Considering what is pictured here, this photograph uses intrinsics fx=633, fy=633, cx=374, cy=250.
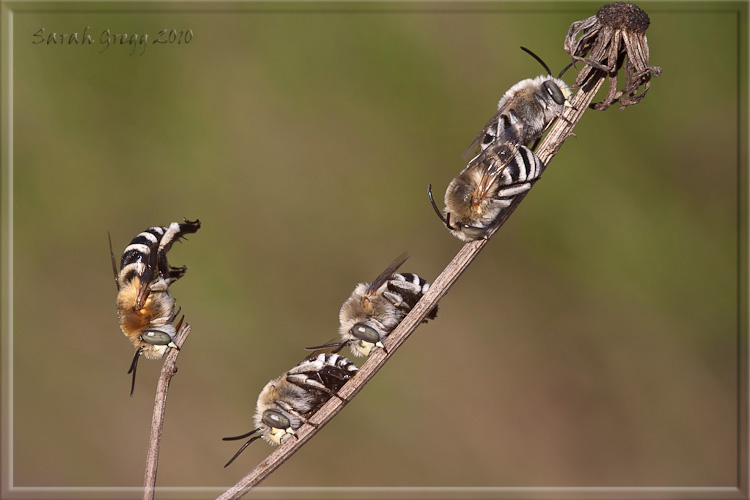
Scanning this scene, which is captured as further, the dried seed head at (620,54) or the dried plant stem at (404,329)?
the dried seed head at (620,54)

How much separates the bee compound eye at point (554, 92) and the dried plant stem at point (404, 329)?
0.19ft

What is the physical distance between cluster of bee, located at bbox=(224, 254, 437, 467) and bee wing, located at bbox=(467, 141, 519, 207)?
231mm

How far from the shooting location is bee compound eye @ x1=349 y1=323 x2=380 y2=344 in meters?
1.34

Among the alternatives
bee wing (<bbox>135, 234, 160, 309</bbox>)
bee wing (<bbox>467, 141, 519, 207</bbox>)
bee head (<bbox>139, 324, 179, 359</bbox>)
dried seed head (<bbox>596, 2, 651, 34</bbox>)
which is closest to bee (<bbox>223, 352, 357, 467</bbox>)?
bee head (<bbox>139, 324, 179, 359</bbox>)

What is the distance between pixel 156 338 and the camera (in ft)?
4.37

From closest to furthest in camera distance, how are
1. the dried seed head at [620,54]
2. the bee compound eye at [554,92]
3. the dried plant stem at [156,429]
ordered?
the dried plant stem at [156,429], the dried seed head at [620,54], the bee compound eye at [554,92]

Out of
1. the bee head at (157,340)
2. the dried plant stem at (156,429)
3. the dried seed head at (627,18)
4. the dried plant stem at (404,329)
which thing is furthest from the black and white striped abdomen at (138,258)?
the dried seed head at (627,18)

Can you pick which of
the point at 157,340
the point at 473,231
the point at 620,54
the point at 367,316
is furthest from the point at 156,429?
the point at 620,54

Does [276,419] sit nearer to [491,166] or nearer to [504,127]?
[491,166]

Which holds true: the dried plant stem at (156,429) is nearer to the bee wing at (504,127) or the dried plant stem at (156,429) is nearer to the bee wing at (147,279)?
the bee wing at (147,279)

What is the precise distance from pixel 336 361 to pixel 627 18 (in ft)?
3.08

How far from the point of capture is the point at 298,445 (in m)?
1.17

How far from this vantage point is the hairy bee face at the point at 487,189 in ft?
4.31

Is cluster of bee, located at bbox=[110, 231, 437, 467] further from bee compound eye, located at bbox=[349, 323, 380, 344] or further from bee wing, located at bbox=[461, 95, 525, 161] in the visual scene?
bee wing, located at bbox=[461, 95, 525, 161]
